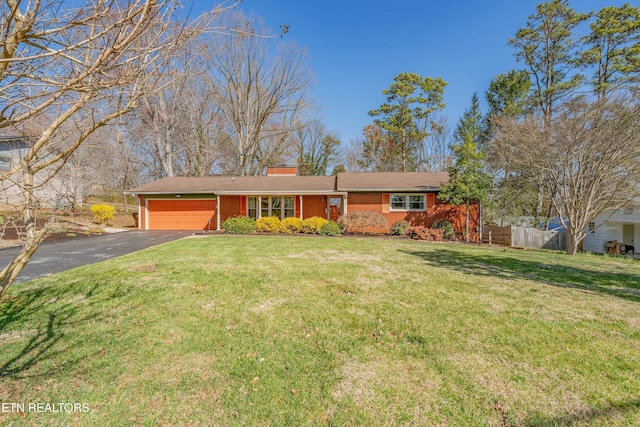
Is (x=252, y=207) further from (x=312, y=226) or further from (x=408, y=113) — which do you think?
(x=408, y=113)

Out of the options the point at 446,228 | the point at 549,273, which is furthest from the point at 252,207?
the point at 549,273

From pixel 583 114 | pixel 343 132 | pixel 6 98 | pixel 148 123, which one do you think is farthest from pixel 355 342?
pixel 343 132

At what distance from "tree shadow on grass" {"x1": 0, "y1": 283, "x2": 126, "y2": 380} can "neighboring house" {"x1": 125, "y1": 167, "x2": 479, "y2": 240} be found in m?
11.9

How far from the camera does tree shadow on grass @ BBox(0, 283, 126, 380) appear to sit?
295 centimetres

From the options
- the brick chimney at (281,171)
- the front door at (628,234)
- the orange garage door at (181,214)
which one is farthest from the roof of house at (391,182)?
the front door at (628,234)

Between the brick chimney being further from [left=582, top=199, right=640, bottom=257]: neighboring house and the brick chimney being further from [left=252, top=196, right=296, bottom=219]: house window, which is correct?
[left=582, top=199, right=640, bottom=257]: neighboring house

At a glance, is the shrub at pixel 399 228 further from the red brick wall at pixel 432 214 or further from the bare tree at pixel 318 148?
the bare tree at pixel 318 148

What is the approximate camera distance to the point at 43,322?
3.78 metres

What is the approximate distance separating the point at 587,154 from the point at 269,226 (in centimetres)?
1460

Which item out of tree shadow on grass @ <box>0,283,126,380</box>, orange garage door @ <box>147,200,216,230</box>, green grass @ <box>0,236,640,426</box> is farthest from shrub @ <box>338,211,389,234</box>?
tree shadow on grass @ <box>0,283,126,380</box>

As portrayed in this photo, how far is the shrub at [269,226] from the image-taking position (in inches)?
572

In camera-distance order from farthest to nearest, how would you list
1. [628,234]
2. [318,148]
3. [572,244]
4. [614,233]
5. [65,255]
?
[318,148], [628,234], [614,233], [572,244], [65,255]

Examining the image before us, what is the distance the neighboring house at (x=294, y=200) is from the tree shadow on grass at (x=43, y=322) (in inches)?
469

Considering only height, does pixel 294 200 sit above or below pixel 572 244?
above
